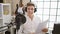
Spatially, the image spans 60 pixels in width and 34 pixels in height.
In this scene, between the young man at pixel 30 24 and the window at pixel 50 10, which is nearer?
the young man at pixel 30 24

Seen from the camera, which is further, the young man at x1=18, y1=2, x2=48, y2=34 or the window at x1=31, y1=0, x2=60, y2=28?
the window at x1=31, y1=0, x2=60, y2=28

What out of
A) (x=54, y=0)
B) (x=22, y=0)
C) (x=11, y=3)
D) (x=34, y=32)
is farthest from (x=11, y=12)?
(x=34, y=32)

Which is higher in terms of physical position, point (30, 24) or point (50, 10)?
point (50, 10)

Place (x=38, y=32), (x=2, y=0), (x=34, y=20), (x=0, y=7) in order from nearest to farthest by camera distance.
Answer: (x=38, y=32)
(x=34, y=20)
(x=0, y=7)
(x=2, y=0)

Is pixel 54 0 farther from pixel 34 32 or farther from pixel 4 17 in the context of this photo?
pixel 34 32

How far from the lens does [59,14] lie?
3479 millimetres

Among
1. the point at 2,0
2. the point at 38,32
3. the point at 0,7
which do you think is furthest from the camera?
the point at 2,0

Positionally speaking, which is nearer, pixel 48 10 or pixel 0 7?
pixel 0 7

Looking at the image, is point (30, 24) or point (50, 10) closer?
point (30, 24)

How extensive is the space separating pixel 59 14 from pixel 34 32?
6.86ft

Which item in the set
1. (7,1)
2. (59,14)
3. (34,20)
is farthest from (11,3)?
(34,20)

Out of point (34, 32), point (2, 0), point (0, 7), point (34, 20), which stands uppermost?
point (2, 0)

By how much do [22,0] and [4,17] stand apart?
27.6 inches

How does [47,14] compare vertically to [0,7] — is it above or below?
below
